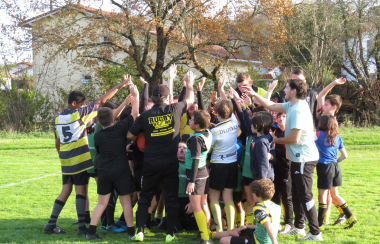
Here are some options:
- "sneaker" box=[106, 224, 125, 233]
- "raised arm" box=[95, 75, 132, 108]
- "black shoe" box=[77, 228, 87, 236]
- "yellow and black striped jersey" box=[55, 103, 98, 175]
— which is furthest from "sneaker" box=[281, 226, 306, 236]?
"raised arm" box=[95, 75, 132, 108]

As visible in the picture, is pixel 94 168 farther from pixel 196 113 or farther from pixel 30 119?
Answer: pixel 30 119

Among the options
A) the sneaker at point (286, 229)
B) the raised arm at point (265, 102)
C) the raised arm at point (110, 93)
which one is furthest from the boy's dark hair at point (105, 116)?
the sneaker at point (286, 229)

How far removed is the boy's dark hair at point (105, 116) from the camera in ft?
16.4

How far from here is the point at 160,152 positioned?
4.96 metres

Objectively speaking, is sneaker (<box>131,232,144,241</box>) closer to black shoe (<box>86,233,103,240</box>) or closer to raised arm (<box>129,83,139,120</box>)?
black shoe (<box>86,233,103,240</box>)

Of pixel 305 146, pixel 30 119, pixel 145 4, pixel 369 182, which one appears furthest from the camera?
pixel 30 119

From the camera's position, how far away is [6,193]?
800 centimetres

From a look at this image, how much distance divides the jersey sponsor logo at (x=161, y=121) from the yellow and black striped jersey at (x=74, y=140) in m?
1.09

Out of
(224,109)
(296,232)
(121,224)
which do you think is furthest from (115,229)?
(296,232)

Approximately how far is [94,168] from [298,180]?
10.2ft

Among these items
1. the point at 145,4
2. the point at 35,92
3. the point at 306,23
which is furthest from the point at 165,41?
the point at 306,23

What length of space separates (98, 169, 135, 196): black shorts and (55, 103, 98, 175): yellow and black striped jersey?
494 millimetres

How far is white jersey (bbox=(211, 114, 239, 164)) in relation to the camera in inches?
193

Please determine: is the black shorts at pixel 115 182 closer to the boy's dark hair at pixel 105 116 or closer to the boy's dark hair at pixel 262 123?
the boy's dark hair at pixel 105 116
